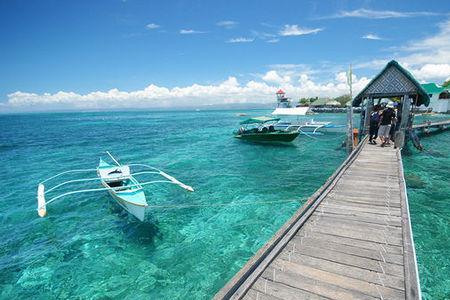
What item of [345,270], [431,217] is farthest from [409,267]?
[431,217]

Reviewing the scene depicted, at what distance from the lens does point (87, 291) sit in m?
7.68

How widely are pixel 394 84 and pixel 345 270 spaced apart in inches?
669

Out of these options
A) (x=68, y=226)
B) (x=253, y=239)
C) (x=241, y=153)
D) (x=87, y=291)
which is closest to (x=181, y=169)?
(x=241, y=153)

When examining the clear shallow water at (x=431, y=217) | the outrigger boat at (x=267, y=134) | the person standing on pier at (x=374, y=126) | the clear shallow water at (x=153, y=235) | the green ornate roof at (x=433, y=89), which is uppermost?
the green ornate roof at (x=433, y=89)

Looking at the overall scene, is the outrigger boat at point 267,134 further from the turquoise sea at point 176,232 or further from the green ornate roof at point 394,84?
the green ornate roof at point 394,84

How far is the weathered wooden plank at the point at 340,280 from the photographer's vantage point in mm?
3803

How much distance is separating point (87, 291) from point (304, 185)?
39.4 feet

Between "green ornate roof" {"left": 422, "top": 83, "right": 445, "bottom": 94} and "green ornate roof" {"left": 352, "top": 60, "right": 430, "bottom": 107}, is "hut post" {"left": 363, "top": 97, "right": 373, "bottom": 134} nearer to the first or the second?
"green ornate roof" {"left": 352, "top": 60, "right": 430, "bottom": 107}

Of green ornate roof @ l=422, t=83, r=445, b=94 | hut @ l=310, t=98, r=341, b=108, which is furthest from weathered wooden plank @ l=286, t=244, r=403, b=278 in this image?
hut @ l=310, t=98, r=341, b=108

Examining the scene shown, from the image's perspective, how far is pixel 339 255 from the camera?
4789 mm

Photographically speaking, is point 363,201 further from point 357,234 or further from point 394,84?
point 394,84

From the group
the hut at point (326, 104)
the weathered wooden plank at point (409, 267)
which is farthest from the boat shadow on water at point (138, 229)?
the hut at point (326, 104)

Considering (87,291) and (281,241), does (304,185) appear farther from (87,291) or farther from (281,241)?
(87,291)

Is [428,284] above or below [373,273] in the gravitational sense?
below
